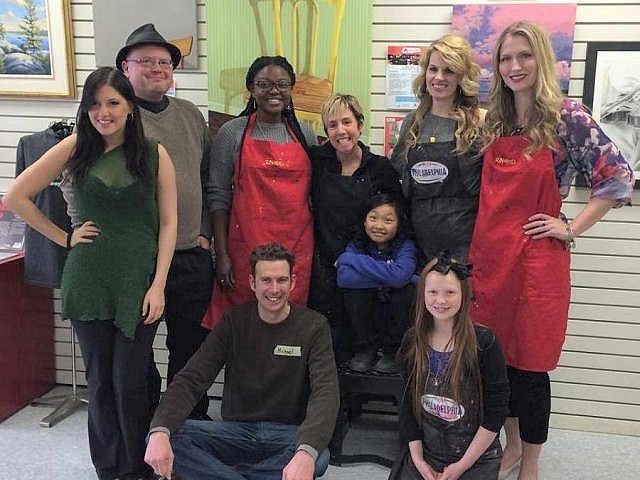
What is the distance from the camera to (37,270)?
9.39ft

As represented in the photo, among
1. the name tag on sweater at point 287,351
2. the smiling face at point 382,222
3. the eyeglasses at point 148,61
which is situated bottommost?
the name tag on sweater at point 287,351

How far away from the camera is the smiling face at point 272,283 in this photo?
87.0 inches

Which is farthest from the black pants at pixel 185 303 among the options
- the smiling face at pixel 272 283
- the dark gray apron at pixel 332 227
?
the dark gray apron at pixel 332 227

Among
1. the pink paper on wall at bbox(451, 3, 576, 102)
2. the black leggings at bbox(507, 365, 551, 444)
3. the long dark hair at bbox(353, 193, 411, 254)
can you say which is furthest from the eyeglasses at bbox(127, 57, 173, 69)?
the black leggings at bbox(507, 365, 551, 444)

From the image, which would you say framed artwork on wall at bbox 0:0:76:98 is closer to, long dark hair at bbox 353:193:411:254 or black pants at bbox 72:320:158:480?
black pants at bbox 72:320:158:480

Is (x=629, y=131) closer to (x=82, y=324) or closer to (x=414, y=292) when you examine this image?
(x=414, y=292)

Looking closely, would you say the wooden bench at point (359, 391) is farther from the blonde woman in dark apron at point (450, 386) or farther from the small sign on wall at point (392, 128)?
the small sign on wall at point (392, 128)

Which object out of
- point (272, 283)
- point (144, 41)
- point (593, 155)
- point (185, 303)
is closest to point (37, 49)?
point (144, 41)

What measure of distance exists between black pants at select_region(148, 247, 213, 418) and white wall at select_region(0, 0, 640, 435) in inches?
39.6

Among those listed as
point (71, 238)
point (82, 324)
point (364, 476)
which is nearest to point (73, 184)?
point (71, 238)

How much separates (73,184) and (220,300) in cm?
84

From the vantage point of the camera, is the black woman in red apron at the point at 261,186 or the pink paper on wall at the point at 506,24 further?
the pink paper on wall at the point at 506,24

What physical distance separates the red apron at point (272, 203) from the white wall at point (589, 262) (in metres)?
0.64

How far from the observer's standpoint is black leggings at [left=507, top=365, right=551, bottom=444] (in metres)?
2.31
